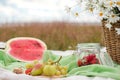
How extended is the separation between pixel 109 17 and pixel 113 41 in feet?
0.66

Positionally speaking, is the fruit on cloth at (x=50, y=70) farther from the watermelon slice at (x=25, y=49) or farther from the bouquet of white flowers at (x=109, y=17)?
the watermelon slice at (x=25, y=49)

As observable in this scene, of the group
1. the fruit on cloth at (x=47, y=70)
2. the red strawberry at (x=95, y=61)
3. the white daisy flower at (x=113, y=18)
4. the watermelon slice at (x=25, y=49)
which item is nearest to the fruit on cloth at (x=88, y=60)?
the red strawberry at (x=95, y=61)

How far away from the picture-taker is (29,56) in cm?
279

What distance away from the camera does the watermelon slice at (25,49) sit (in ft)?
8.93

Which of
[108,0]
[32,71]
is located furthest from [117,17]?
[32,71]

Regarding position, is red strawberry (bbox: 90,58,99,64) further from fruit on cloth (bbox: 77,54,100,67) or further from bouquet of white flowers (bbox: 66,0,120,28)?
bouquet of white flowers (bbox: 66,0,120,28)

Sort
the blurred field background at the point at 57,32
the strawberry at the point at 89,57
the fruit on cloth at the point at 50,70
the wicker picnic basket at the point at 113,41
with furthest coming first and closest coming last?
1. the blurred field background at the point at 57,32
2. the wicker picnic basket at the point at 113,41
3. the strawberry at the point at 89,57
4. the fruit on cloth at the point at 50,70

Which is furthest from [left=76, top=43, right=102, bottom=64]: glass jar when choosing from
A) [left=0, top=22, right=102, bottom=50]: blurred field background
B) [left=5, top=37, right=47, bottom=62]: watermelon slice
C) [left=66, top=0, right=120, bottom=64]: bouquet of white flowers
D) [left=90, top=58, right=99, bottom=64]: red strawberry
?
[left=0, top=22, right=102, bottom=50]: blurred field background

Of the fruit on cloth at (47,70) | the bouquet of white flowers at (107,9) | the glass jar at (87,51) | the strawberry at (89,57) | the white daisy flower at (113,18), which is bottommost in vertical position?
the fruit on cloth at (47,70)

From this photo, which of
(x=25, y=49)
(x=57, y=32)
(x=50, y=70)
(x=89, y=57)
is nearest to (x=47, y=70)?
(x=50, y=70)

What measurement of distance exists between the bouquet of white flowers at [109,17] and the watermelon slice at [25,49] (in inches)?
22.4

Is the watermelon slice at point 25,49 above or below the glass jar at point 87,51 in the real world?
below

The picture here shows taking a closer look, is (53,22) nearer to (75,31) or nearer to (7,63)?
(75,31)

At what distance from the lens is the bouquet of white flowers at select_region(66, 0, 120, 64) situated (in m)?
2.19
